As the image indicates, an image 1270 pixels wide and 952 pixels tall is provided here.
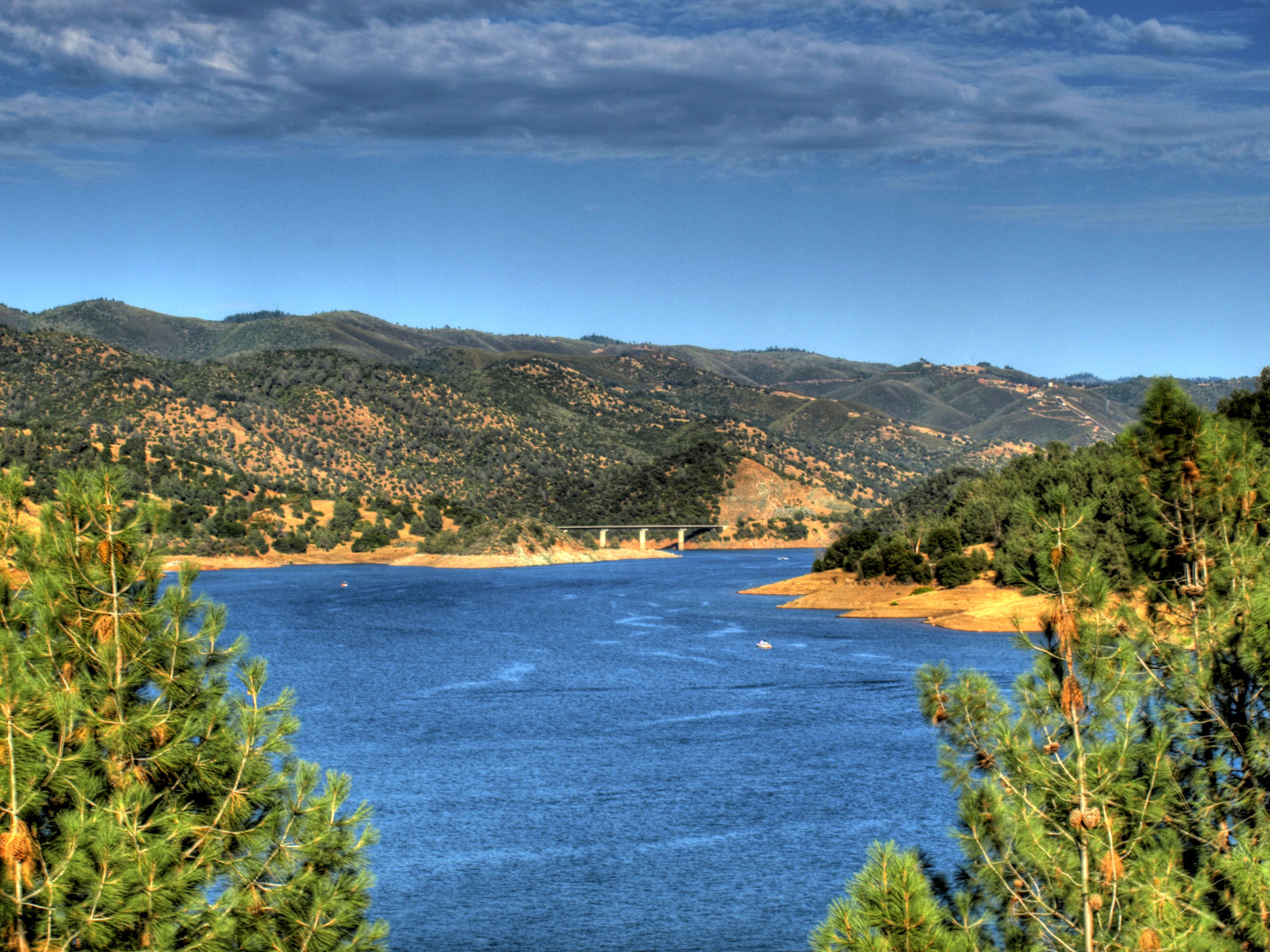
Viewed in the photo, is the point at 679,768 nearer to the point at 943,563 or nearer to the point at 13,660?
the point at 13,660

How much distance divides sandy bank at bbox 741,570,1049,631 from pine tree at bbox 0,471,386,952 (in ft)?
233

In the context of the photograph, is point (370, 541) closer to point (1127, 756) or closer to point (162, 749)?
point (162, 749)

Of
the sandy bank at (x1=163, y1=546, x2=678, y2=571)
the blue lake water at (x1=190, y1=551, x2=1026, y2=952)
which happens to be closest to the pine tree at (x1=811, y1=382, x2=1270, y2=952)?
the blue lake water at (x1=190, y1=551, x2=1026, y2=952)

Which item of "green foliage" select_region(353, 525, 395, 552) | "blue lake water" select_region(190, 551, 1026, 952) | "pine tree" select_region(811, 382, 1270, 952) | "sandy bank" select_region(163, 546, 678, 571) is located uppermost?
"pine tree" select_region(811, 382, 1270, 952)

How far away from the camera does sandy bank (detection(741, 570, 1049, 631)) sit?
103125 millimetres

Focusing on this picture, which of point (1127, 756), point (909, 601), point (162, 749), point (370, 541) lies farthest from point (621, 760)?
point (370, 541)

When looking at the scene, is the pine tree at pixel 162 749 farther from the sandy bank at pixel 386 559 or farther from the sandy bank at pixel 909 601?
the sandy bank at pixel 386 559

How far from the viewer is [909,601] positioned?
115812 mm

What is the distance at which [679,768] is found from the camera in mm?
54375

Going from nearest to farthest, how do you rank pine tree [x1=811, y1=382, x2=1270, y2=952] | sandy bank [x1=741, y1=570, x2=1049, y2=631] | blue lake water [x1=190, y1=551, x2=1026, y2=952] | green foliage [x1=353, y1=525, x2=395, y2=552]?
pine tree [x1=811, y1=382, x2=1270, y2=952]
blue lake water [x1=190, y1=551, x2=1026, y2=952]
sandy bank [x1=741, y1=570, x2=1049, y2=631]
green foliage [x1=353, y1=525, x2=395, y2=552]

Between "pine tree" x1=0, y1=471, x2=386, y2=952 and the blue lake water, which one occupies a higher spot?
"pine tree" x1=0, y1=471, x2=386, y2=952

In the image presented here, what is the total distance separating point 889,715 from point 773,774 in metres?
15.1

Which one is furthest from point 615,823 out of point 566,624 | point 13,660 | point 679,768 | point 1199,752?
point 566,624

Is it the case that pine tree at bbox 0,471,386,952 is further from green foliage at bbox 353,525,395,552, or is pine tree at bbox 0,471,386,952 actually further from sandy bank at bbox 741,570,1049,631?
green foliage at bbox 353,525,395,552
